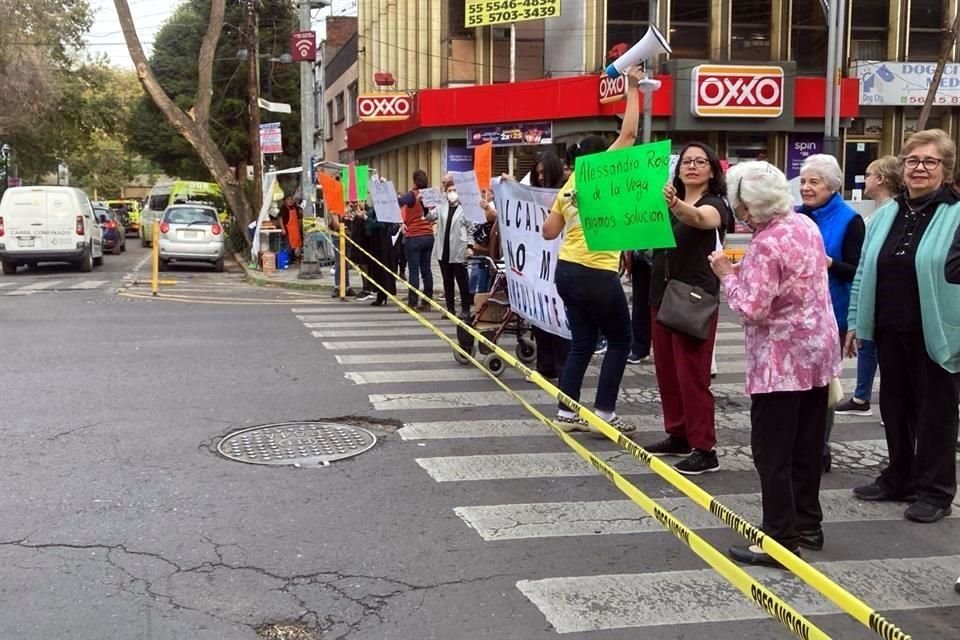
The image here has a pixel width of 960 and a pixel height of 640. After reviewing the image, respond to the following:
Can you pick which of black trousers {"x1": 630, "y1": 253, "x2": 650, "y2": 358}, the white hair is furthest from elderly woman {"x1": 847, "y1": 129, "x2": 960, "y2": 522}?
black trousers {"x1": 630, "y1": 253, "x2": 650, "y2": 358}

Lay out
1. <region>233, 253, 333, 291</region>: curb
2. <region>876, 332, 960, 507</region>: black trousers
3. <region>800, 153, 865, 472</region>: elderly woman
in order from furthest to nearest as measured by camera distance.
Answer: <region>233, 253, 333, 291</region>: curb
<region>800, 153, 865, 472</region>: elderly woman
<region>876, 332, 960, 507</region>: black trousers

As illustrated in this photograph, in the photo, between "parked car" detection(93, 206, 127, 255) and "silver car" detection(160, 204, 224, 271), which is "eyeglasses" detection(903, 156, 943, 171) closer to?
"silver car" detection(160, 204, 224, 271)

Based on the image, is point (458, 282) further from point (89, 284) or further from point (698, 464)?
point (89, 284)

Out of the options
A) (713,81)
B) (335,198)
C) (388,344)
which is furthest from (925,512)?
(713,81)

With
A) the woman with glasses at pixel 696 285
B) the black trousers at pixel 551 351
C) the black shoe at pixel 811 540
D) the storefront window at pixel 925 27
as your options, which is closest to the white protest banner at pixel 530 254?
the black trousers at pixel 551 351

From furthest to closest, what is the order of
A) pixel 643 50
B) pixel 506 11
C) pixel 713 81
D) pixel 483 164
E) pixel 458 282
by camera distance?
pixel 506 11 < pixel 713 81 < pixel 458 282 < pixel 483 164 < pixel 643 50

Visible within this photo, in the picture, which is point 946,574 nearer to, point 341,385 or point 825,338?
point 825,338

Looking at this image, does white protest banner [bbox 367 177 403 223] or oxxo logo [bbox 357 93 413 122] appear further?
oxxo logo [bbox 357 93 413 122]

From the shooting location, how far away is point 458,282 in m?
11.8

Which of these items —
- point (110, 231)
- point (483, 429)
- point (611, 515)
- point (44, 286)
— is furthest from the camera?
point (110, 231)

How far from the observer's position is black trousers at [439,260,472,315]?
11.8 meters

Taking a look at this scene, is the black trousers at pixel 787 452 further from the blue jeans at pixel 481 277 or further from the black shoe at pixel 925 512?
the blue jeans at pixel 481 277

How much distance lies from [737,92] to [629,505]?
19.9 metres

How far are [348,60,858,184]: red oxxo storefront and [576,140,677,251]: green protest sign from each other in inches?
663
